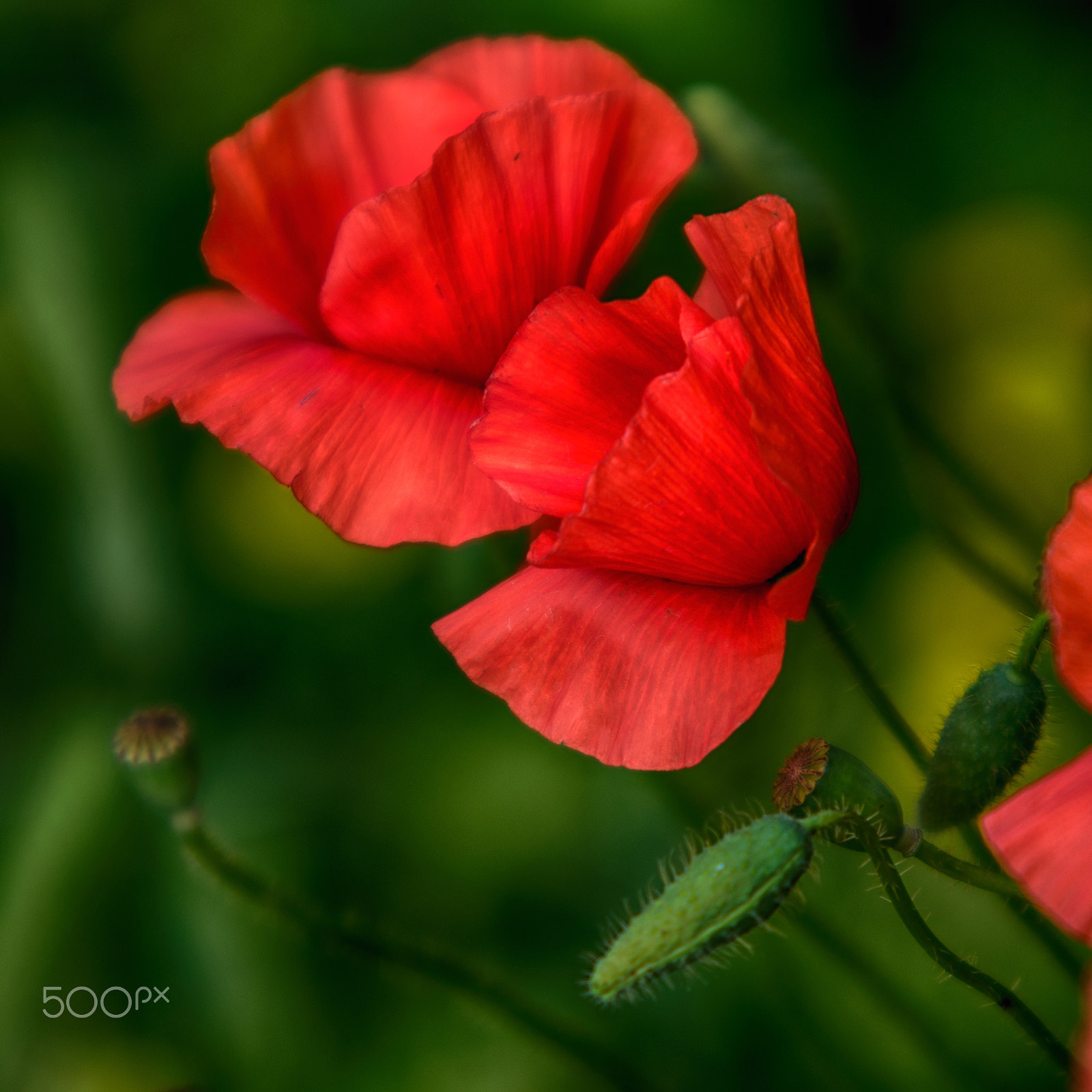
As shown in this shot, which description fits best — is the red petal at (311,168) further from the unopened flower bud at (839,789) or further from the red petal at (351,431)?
the unopened flower bud at (839,789)

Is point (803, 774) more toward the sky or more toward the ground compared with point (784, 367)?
more toward the ground

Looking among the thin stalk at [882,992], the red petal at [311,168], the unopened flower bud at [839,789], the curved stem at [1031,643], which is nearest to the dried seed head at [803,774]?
the unopened flower bud at [839,789]

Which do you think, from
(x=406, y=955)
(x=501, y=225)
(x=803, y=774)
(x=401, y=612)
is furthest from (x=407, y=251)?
(x=401, y=612)

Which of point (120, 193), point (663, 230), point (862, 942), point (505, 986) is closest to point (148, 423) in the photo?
point (120, 193)

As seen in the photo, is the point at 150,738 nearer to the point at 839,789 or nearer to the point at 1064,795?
the point at 839,789

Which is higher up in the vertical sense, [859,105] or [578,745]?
[859,105]

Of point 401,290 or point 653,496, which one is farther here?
point 401,290

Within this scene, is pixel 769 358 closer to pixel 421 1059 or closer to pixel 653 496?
pixel 653 496
